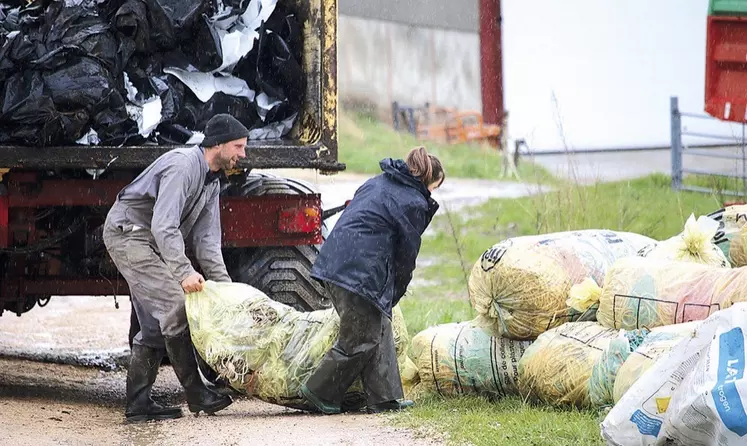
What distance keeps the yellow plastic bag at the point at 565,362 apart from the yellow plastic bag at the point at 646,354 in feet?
1.15

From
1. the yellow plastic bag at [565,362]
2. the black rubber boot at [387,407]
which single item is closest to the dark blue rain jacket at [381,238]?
the black rubber boot at [387,407]

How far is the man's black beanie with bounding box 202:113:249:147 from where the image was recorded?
6172 millimetres

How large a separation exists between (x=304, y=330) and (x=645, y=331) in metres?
1.72

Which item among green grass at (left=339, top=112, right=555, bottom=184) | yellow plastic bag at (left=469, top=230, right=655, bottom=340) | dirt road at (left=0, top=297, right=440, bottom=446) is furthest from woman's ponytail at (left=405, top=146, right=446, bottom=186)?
green grass at (left=339, top=112, right=555, bottom=184)

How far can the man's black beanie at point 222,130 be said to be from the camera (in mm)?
6172

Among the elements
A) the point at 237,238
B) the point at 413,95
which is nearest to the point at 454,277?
the point at 237,238

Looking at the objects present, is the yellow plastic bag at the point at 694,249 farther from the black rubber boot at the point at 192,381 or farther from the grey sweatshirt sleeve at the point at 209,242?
the black rubber boot at the point at 192,381

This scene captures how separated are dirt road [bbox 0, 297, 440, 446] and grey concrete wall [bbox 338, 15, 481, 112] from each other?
58.8 feet

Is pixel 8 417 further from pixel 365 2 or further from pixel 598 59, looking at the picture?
pixel 365 2

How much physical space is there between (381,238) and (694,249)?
4.82ft

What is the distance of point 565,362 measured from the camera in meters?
5.73

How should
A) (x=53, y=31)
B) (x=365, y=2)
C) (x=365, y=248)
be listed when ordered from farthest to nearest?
1. (x=365, y=2)
2. (x=53, y=31)
3. (x=365, y=248)

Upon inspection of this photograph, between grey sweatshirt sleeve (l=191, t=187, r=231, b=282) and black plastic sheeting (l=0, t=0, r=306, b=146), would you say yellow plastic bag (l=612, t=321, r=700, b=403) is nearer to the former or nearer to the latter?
grey sweatshirt sleeve (l=191, t=187, r=231, b=282)

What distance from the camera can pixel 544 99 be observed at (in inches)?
968
